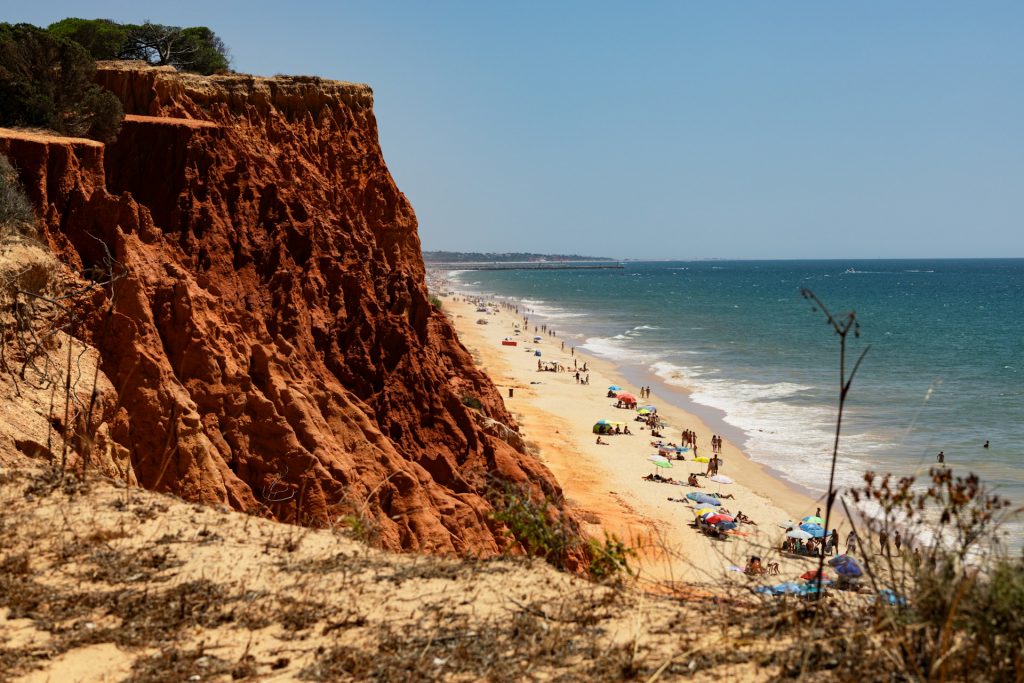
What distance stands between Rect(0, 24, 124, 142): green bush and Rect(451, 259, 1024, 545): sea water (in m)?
15.0

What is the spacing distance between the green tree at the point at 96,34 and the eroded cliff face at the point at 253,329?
12.9 meters

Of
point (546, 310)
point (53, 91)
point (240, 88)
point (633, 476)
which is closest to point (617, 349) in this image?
point (633, 476)

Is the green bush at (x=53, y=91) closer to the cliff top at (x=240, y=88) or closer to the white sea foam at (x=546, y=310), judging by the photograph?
the cliff top at (x=240, y=88)

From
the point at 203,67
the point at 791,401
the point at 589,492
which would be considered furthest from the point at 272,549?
the point at 791,401

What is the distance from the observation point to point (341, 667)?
18.5ft

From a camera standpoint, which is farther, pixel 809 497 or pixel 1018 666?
pixel 809 497

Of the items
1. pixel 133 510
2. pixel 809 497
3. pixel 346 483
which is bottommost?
pixel 809 497

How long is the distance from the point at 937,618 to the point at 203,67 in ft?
119

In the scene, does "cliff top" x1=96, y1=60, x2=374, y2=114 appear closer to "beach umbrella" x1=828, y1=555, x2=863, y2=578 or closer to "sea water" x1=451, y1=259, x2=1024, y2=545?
"sea water" x1=451, y1=259, x2=1024, y2=545

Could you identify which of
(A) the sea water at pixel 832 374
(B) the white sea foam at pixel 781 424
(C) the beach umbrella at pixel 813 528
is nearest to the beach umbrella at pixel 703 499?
(C) the beach umbrella at pixel 813 528

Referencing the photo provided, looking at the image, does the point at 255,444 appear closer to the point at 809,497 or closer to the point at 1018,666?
the point at 1018,666

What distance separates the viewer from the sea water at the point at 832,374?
34.8 meters

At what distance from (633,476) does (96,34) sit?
26.5m

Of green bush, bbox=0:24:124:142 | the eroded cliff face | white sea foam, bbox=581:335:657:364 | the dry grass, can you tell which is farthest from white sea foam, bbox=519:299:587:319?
→ the dry grass
